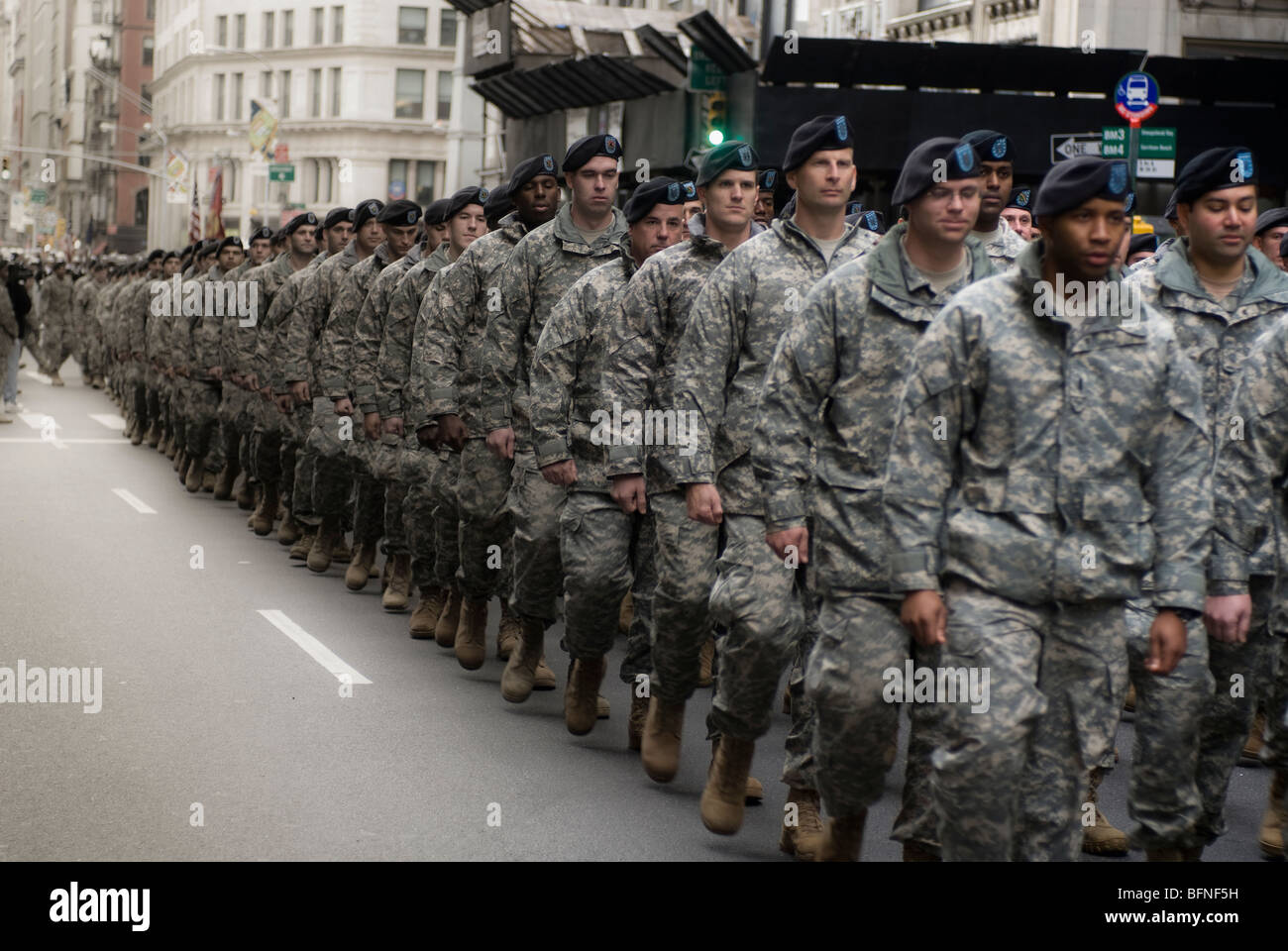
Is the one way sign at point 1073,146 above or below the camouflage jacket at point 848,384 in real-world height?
above

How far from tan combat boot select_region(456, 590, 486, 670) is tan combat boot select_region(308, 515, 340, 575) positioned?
11.5 ft

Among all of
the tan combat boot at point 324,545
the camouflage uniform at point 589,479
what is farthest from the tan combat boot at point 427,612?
the camouflage uniform at point 589,479

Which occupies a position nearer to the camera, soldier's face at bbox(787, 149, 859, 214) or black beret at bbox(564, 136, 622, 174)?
soldier's face at bbox(787, 149, 859, 214)

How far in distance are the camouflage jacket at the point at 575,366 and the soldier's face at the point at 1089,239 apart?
3.47 meters

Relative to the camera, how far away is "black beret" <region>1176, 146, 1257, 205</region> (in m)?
7.20

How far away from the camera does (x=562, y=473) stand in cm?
862

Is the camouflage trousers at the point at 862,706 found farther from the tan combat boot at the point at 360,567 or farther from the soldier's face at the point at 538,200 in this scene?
the tan combat boot at the point at 360,567

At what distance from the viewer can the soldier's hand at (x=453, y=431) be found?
1057cm

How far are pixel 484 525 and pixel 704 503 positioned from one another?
3.28 metres

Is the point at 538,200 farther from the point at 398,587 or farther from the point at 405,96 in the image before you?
the point at 405,96

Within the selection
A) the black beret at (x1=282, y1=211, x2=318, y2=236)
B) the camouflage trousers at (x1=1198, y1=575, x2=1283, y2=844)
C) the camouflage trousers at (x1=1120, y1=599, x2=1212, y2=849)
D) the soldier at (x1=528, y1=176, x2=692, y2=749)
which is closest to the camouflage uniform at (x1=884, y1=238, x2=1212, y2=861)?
the camouflage trousers at (x1=1120, y1=599, x2=1212, y2=849)

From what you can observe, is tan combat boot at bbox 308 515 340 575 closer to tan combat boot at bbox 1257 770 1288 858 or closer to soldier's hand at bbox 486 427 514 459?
soldier's hand at bbox 486 427 514 459
